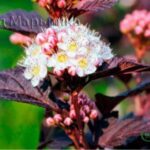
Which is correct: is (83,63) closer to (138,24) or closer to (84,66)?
(84,66)

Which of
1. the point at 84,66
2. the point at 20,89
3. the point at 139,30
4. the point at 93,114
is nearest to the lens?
the point at 84,66

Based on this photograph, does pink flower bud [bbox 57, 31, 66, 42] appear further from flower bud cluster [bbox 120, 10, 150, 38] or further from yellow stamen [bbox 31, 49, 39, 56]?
flower bud cluster [bbox 120, 10, 150, 38]

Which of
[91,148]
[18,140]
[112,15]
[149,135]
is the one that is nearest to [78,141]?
[91,148]

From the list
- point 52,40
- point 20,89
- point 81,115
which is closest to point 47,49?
point 52,40

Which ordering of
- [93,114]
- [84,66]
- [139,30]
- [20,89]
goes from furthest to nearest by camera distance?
1. [139,30]
2. [93,114]
3. [20,89]
4. [84,66]

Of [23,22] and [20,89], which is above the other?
[23,22]

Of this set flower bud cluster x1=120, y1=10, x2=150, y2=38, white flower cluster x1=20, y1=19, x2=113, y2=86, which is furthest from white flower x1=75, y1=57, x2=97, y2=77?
flower bud cluster x1=120, y1=10, x2=150, y2=38

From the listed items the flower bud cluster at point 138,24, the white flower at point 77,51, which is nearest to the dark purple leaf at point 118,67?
the white flower at point 77,51
